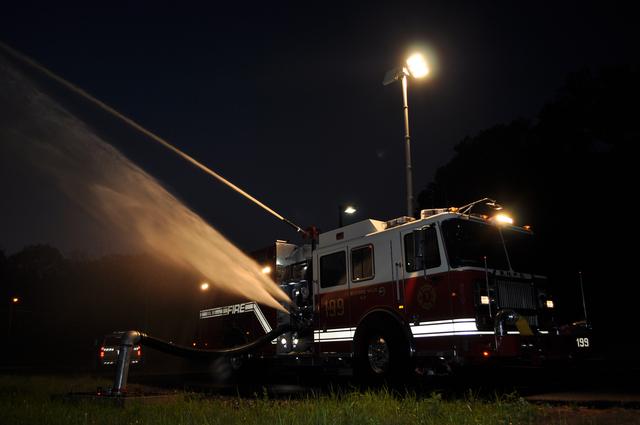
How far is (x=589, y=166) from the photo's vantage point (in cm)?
1988

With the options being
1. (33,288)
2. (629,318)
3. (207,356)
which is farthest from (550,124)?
(33,288)

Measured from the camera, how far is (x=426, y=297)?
29.5 feet

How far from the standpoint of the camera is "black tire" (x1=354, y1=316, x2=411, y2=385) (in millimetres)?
9039

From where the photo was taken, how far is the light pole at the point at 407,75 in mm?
13039

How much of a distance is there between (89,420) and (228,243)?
29.1ft

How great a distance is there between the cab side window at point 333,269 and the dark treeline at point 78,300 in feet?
96.8

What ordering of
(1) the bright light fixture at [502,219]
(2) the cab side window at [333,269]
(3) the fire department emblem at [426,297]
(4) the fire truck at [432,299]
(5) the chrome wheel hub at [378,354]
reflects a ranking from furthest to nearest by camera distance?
(2) the cab side window at [333,269] < (1) the bright light fixture at [502,219] < (5) the chrome wheel hub at [378,354] < (3) the fire department emblem at [426,297] < (4) the fire truck at [432,299]

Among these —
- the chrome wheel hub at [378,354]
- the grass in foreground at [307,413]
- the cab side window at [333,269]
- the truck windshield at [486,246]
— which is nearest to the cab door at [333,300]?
the cab side window at [333,269]

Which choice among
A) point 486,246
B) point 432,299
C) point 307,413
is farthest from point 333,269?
point 307,413

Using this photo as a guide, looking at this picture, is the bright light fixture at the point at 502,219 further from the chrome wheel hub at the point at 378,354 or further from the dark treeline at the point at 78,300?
the dark treeline at the point at 78,300

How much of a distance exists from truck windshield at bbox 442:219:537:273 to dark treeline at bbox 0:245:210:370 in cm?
3240

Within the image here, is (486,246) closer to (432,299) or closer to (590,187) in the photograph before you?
(432,299)

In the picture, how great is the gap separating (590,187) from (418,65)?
9988 mm

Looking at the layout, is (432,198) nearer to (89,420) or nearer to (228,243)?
(228,243)
